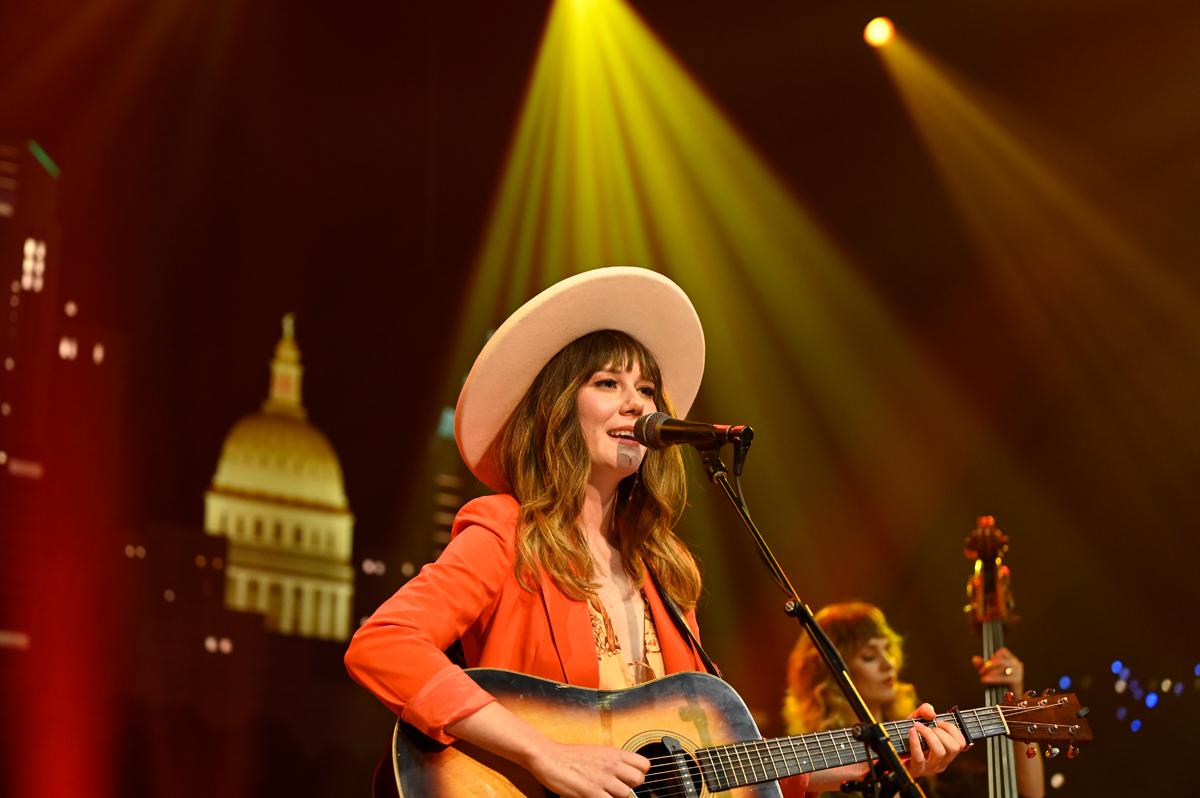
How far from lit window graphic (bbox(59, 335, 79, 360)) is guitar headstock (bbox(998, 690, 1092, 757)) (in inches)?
253

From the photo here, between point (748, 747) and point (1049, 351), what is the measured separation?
688cm

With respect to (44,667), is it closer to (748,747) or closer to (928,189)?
(748,747)

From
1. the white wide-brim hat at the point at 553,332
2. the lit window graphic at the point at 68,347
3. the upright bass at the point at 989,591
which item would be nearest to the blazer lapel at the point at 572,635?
the white wide-brim hat at the point at 553,332

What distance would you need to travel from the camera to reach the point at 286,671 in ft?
28.7

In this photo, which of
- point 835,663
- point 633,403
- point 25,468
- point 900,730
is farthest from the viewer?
point 25,468

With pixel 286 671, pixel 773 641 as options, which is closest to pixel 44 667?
pixel 286 671

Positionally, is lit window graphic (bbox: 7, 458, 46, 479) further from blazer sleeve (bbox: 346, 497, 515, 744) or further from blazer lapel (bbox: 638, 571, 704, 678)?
blazer lapel (bbox: 638, 571, 704, 678)

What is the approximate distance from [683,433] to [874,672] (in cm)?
294

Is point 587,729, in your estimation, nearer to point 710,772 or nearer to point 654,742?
point 654,742

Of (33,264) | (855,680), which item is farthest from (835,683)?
(33,264)

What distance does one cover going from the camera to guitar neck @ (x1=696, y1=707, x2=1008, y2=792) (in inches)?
85.2

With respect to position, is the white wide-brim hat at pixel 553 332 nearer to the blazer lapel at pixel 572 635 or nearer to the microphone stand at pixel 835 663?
the blazer lapel at pixel 572 635

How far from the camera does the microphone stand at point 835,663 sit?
6.11 feet

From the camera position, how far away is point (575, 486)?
8.50 ft
